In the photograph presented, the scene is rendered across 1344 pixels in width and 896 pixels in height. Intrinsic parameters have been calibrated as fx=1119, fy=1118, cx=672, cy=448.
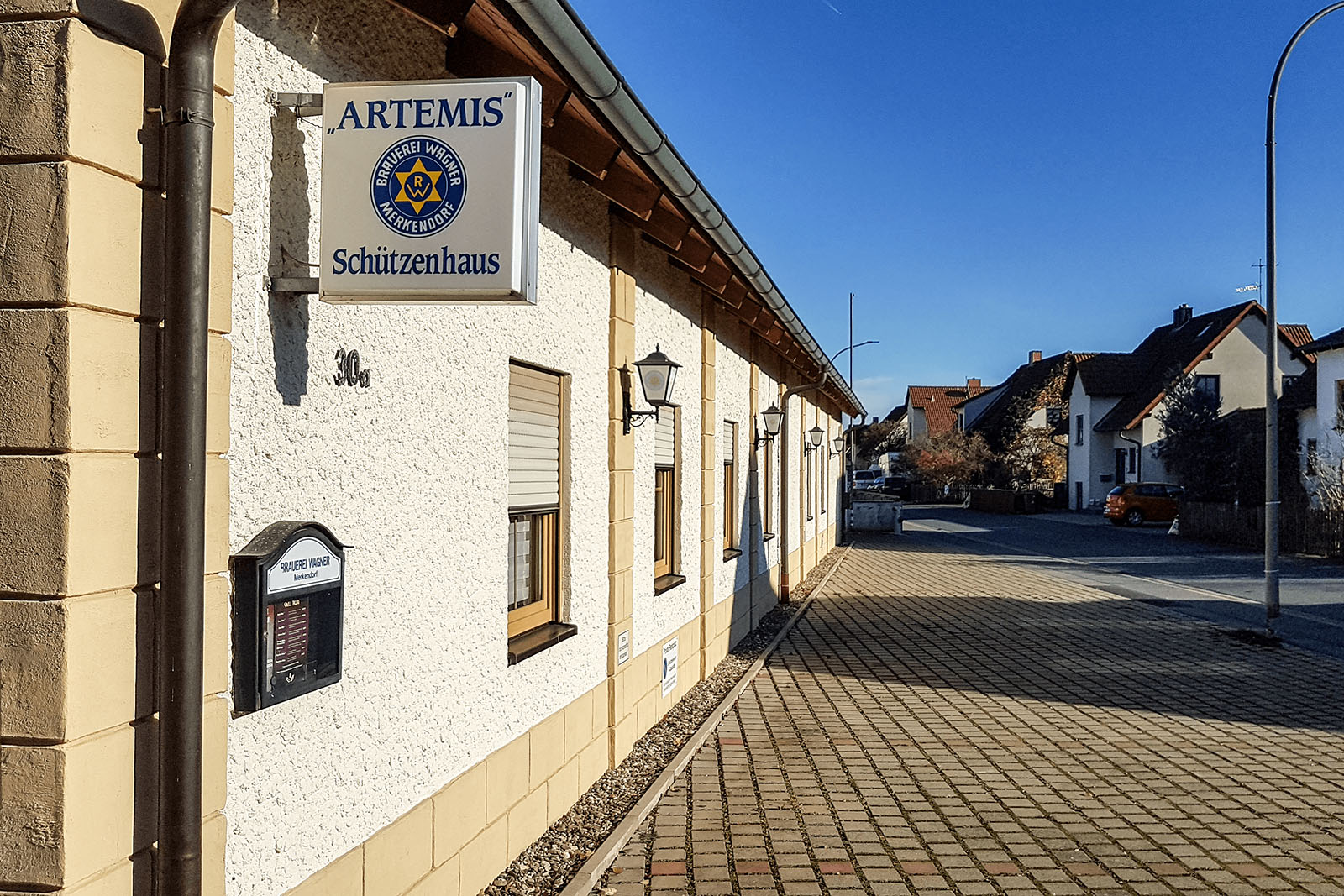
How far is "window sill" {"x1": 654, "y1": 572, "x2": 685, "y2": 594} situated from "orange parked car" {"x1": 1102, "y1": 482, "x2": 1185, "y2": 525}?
34313mm

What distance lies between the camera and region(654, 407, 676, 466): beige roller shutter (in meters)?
8.82

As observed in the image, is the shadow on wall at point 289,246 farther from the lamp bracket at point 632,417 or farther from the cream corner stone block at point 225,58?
the lamp bracket at point 632,417

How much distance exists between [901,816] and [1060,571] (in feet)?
57.5

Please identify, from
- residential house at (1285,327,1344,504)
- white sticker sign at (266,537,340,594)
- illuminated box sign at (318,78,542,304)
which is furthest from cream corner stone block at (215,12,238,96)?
residential house at (1285,327,1344,504)

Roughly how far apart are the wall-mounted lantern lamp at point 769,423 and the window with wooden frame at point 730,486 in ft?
4.84

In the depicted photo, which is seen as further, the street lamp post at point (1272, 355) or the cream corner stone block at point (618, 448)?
the street lamp post at point (1272, 355)

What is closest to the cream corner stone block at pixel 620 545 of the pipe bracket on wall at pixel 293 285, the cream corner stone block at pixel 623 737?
the cream corner stone block at pixel 623 737

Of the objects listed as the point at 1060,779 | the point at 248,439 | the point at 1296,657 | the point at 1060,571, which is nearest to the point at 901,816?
the point at 1060,779

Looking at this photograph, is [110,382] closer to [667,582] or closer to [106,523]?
[106,523]

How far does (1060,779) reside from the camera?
267 inches

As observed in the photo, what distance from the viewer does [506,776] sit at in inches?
195

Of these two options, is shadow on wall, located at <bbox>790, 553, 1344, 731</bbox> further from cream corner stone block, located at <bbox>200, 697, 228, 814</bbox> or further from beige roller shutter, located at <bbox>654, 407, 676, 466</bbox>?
cream corner stone block, located at <bbox>200, 697, 228, 814</bbox>

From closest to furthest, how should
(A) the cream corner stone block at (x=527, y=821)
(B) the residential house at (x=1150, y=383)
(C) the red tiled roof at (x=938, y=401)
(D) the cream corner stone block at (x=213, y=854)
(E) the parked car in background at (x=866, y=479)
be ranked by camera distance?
(D) the cream corner stone block at (x=213, y=854) → (A) the cream corner stone block at (x=527, y=821) → (B) the residential house at (x=1150, y=383) → (E) the parked car in background at (x=866, y=479) → (C) the red tiled roof at (x=938, y=401)

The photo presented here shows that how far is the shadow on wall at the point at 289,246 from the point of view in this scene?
3.16 meters
